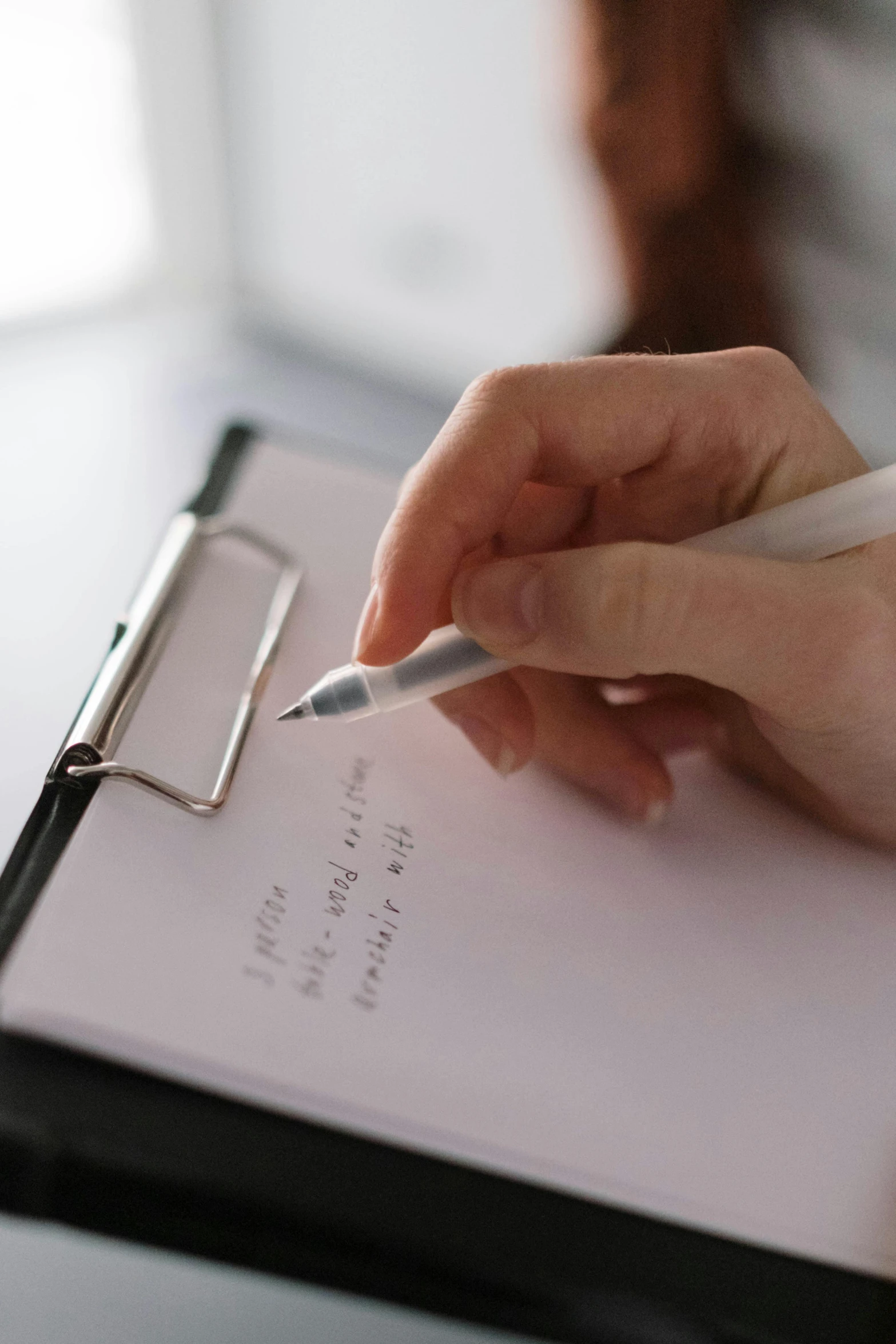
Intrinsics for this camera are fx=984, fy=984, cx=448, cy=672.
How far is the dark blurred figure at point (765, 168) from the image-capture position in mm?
485

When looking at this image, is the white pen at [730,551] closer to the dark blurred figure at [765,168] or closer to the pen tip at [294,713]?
the pen tip at [294,713]

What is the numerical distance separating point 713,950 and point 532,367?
0.19 m

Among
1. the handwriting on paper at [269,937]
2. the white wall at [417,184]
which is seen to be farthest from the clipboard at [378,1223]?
the white wall at [417,184]

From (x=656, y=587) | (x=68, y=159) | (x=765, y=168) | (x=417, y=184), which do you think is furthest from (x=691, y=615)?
(x=68, y=159)

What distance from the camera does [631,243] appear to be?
604 mm

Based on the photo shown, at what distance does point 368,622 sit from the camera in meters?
0.30

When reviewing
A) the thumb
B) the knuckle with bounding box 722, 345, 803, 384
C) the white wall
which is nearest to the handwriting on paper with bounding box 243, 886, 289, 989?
the thumb

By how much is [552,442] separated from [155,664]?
0.14 m

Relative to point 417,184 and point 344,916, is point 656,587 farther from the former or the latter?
point 417,184

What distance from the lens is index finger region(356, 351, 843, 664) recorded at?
0.30 meters

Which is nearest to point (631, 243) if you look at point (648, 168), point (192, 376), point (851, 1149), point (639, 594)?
point (648, 168)

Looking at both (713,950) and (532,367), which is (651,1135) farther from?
(532,367)

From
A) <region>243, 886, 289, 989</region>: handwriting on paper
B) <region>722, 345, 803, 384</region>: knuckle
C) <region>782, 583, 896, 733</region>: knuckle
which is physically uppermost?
<region>722, 345, 803, 384</region>: knuckle

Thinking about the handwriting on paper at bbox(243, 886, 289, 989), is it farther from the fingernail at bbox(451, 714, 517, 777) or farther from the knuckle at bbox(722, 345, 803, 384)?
the knuckle at bbox(722, 345, 803, 384)
